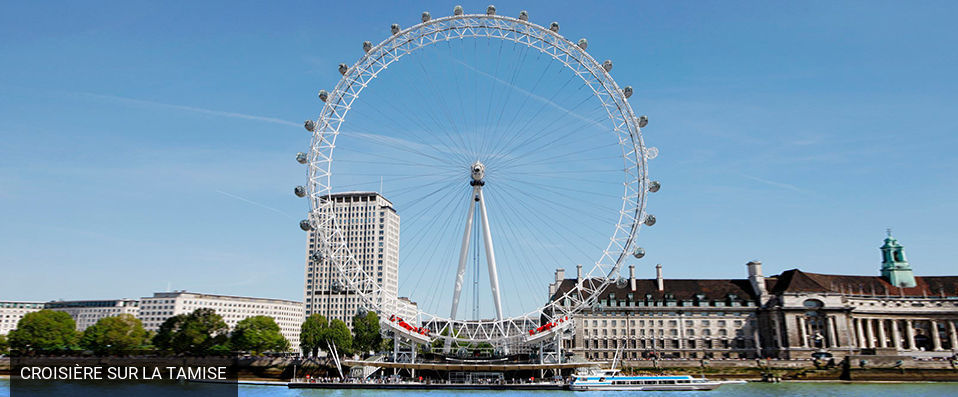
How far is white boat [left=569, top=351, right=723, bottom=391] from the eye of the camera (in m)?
83.8

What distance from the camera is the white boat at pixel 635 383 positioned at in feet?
275

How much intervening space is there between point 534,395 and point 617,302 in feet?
178

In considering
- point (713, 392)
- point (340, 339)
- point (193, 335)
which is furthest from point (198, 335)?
point (713, 392)

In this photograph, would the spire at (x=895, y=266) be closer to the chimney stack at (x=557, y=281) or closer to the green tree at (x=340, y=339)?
the chimney stack at (x=557, y=281)

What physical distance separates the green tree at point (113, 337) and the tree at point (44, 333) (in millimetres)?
2746

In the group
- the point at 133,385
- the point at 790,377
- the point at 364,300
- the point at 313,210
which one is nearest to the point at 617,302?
the point at 790,377

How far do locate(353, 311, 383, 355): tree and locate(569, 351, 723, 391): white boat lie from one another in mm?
53726

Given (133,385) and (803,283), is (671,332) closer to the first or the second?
(803,283)

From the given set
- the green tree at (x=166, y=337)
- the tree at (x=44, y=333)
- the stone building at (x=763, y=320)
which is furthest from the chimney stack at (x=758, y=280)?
the tree at (x=44, y=333)

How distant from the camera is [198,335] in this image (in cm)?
11575

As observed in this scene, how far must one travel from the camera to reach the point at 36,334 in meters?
120

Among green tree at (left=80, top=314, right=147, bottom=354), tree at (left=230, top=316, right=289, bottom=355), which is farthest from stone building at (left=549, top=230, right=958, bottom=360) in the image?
green tree at (left=80, top=314, right=147, bottom=354)

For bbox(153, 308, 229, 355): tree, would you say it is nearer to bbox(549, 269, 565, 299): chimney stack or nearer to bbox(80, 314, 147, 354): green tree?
bbox(80, 314, 147, 354): green tree

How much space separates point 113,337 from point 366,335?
44.0m
